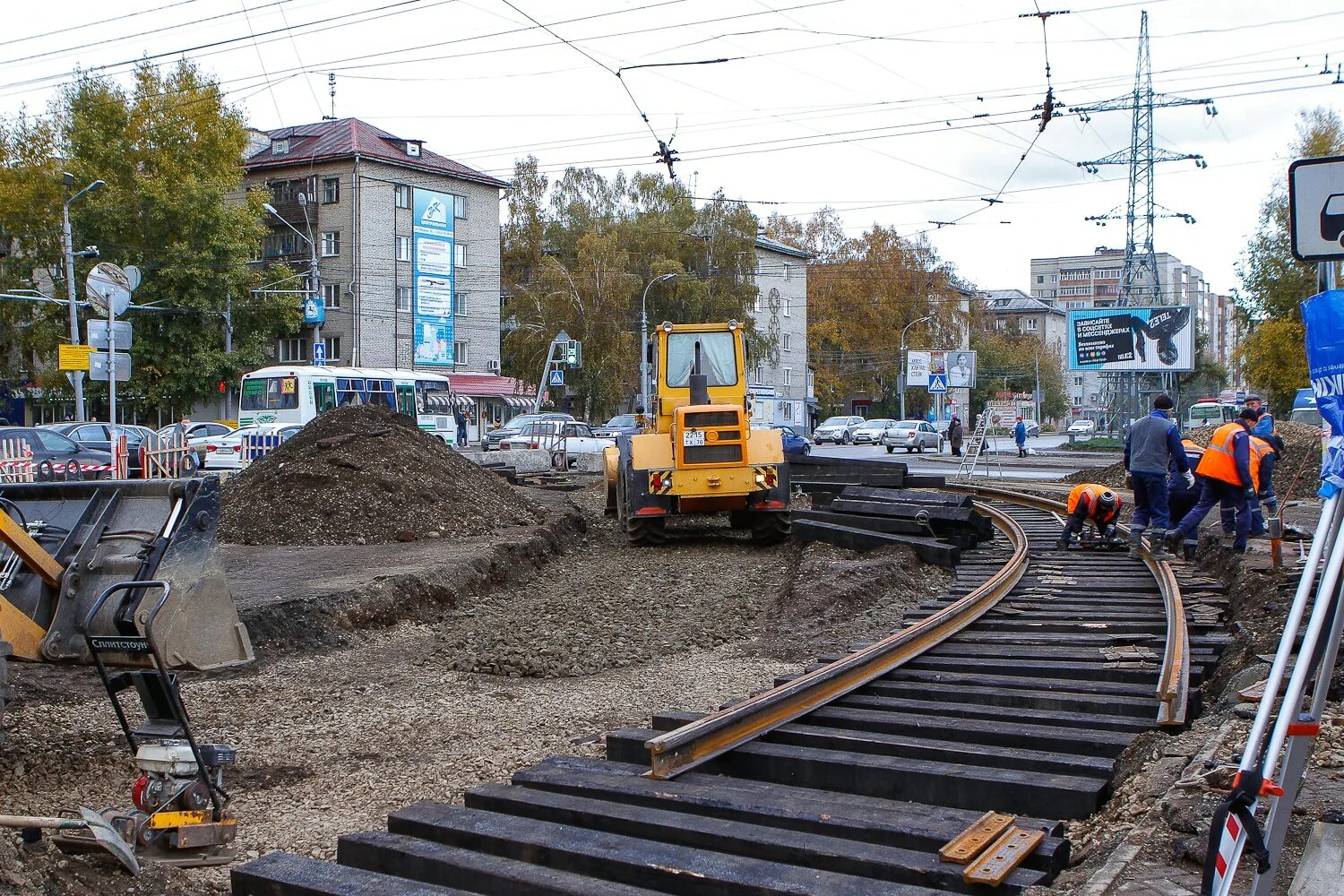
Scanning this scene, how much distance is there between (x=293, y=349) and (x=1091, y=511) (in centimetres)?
4938

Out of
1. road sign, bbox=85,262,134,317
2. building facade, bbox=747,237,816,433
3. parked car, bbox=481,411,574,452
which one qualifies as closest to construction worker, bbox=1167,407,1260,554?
road sign, bbox=85,262,134,317

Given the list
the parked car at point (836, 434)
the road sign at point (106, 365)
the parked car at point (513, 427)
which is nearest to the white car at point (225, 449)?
the parked car at point (513, 427)

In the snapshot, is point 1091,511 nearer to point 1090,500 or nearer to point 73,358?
point 1090,500

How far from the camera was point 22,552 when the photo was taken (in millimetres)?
5223

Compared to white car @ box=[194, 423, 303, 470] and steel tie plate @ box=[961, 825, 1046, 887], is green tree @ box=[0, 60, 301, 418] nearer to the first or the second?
white car @ box=[194, 423, 303, 470]

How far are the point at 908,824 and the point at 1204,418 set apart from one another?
4564 cm

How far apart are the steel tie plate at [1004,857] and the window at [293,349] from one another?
55320 millimetres

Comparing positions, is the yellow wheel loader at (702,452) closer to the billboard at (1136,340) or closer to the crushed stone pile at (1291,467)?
the crushed stone pile at (1291,467)

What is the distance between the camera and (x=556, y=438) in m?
34.0

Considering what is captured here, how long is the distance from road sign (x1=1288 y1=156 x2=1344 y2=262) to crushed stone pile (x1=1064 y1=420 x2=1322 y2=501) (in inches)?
657

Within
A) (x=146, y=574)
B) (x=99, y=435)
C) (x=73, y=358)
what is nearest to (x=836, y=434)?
(x=99, y=435)

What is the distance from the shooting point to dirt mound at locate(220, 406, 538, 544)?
15867 mm

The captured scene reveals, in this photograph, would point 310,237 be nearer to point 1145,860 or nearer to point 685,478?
point 685,478

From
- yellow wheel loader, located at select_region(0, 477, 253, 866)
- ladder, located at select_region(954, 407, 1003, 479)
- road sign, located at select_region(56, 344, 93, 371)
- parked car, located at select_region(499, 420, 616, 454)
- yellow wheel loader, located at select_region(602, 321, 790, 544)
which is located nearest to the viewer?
yellow wheel loader, located at select_region(0, 477, 253, 866)
